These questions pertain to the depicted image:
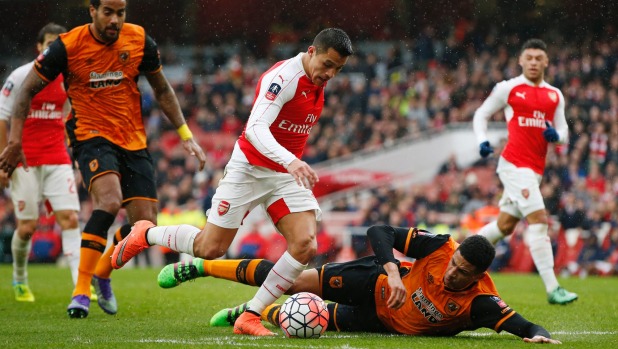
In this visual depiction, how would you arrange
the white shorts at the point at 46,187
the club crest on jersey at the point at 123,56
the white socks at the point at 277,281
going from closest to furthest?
1. the white socks at the point at 277,281
2. the club crest on jersey at the point at 123,56
3. the white shorts at the point at 46,187

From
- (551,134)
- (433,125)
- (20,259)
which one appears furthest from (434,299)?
(433,125)

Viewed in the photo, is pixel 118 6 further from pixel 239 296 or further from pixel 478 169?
pixel 478 169

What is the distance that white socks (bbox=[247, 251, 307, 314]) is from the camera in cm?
688

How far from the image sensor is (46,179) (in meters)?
10.1

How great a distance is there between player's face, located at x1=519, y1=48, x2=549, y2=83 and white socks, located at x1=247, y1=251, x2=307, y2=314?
4977mm

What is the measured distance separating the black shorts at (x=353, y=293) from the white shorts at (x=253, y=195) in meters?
0.50

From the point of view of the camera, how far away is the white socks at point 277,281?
22.6 ft

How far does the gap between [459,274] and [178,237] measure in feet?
7.49

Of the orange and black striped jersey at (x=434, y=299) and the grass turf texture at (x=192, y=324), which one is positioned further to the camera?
the orange and black striped jersey at (x=434, y=299)

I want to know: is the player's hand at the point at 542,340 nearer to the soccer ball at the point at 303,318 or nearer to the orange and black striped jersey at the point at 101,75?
the soccer ball at the point at 303,318

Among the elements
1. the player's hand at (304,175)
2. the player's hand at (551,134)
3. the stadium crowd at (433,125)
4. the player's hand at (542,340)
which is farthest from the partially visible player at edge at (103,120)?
the stadium crowd at (433,125)

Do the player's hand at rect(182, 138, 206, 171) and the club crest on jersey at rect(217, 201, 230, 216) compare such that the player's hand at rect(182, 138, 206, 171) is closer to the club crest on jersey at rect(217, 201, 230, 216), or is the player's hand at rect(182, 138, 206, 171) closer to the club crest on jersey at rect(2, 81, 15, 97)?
the club crest on jersey at rect(217, 201, 230, 216)

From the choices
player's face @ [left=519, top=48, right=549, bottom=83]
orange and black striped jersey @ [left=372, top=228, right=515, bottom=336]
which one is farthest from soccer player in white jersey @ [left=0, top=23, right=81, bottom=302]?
player's face @ [left=519, top=48, right=549, bottom=83]

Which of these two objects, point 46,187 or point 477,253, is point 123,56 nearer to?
point 46,187
